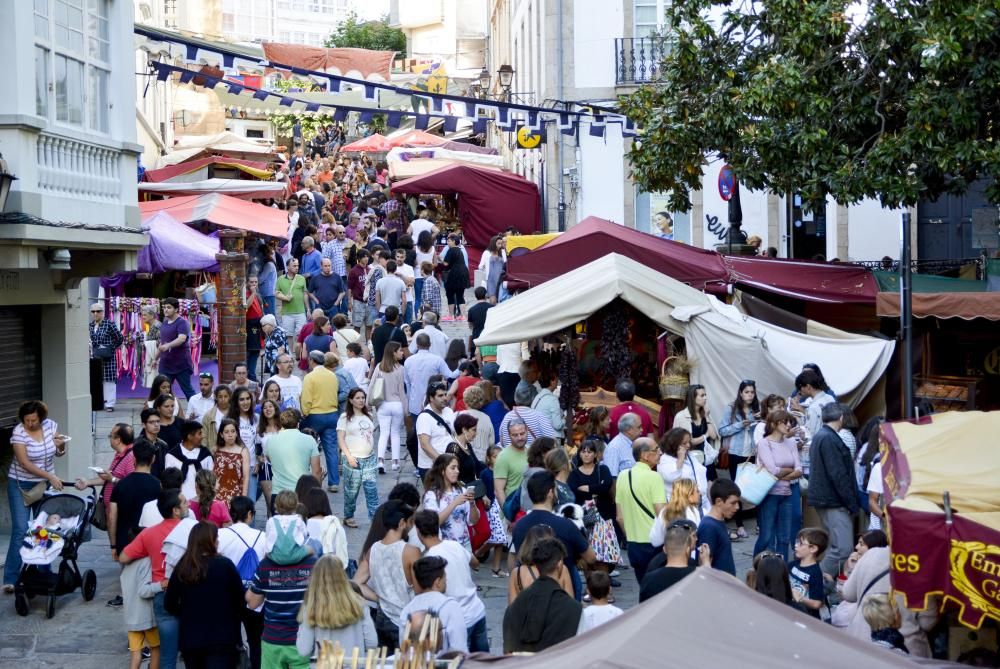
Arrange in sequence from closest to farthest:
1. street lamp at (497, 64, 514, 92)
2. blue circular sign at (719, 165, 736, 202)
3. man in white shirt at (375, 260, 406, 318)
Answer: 1. man in white shirt at (375, 260, 406, 318)
2. blue circular sign at (719, 165, 736, 202)
3. street lamp at (497, 64, 514, 92)

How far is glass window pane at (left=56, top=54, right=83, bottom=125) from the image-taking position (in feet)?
42.4

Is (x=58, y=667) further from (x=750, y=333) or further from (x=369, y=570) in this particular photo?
(x=750, y=333)

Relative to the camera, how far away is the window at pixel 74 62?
12594 millimetres

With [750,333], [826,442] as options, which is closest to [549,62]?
[750,333]

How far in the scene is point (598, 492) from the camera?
11.3 metres

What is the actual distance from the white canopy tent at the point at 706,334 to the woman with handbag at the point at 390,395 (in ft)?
3.64

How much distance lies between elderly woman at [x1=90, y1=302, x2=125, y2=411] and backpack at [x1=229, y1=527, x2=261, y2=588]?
8750mm

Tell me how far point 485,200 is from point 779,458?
62.8 ft

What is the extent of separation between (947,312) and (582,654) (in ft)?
35.0

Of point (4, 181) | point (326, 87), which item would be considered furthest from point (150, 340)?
point (4, 181)

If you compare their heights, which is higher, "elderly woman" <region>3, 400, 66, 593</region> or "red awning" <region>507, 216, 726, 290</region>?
"red awning" <region>507, 216, 726, 290</region>

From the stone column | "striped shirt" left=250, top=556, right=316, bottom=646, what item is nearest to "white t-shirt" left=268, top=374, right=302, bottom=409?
the stone column

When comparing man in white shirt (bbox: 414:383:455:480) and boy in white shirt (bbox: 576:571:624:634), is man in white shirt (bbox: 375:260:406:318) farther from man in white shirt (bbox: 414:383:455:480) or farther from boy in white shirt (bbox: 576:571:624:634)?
boy in white shirt (bbox: 576:571:624:634)

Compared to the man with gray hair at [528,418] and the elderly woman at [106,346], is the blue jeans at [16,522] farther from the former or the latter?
the elderly woman at [106,346]
